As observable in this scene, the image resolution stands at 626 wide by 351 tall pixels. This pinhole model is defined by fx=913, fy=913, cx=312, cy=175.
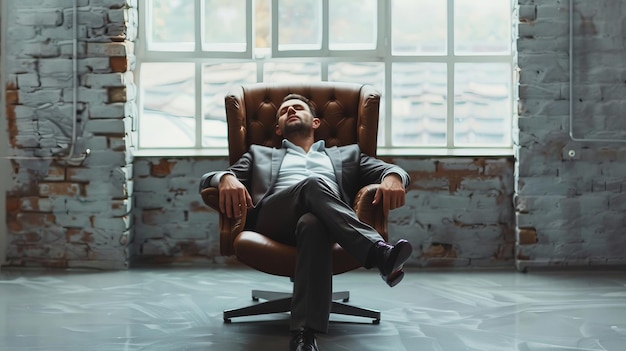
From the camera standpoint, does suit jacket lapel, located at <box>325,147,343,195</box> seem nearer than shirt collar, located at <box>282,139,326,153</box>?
Yes

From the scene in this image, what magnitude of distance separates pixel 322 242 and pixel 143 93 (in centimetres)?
238

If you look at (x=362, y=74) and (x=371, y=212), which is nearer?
(x=371, y=212)

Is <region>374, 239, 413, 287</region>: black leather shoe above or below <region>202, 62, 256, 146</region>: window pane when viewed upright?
below

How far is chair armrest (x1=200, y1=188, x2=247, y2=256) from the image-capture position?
361 cm

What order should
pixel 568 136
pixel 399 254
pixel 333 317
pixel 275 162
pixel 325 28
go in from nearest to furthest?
pixel 399 254 → pixel 333 317 → pixel 275 162 → pixel 568 136 → pixel 325 28

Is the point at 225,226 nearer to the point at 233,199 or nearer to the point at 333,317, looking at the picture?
the point at 233,199

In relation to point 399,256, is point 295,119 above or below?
above

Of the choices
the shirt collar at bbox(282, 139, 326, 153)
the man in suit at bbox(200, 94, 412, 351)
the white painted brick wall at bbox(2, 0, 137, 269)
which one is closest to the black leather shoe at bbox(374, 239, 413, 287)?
the man in suit at bbox(200, 94, 412, 351)

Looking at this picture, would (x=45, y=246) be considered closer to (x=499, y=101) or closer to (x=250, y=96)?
(x=250, y=96)

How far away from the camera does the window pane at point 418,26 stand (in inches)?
208

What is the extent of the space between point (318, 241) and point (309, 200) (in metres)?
0.21

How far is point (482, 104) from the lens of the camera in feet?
17.3

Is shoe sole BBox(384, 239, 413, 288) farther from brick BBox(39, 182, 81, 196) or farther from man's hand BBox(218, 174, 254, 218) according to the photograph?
brick BBox(39, 182, 81, 196)

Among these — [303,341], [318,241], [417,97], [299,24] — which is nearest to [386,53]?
[417,97]
